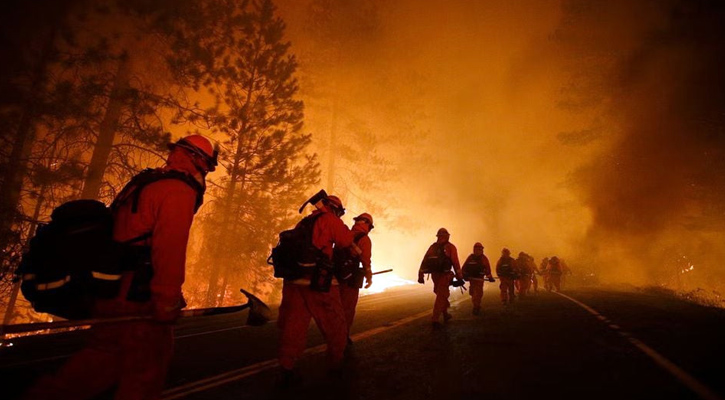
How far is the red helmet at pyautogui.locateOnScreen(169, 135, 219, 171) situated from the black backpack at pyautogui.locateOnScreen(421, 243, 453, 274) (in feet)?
21.8

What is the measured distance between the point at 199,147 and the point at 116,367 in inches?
61.0

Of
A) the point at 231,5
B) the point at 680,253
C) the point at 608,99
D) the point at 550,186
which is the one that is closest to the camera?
the point at 231,5

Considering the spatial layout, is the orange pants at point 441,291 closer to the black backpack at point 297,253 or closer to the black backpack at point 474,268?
the black backpack at point 474,268

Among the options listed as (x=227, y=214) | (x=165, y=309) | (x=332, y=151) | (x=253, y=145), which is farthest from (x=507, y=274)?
(x=332, y=151)

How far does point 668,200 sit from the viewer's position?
78.8 feet

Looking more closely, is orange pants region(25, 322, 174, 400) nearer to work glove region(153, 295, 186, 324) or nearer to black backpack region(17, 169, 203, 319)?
work glove region(153, 295, 186, 324)

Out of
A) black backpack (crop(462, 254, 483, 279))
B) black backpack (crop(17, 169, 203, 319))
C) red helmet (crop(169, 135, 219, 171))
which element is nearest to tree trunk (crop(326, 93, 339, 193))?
black backpack (crop(462, 254, 483, 279))

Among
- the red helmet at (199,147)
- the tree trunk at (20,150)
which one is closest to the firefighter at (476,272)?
the red helmet at (199,147)

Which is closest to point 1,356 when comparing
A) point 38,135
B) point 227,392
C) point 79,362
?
point 227,392

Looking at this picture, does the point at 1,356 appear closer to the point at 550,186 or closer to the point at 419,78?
the point at 419,78

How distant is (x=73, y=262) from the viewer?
2387mm

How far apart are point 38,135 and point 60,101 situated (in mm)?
1007

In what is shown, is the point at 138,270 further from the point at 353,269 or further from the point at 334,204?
the point at 353,269

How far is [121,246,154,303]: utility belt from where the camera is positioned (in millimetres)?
2566
